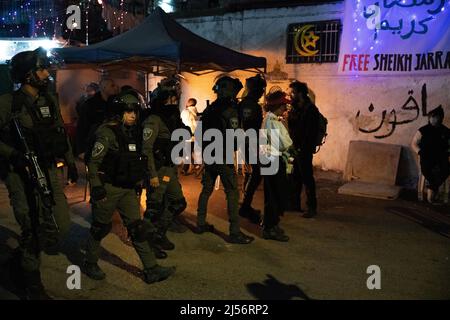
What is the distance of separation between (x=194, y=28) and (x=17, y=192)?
8699 millimetres

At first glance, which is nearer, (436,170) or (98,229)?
(98,229)

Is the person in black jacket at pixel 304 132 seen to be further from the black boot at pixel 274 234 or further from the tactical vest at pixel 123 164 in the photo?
the tactical vest at pixel 123 164

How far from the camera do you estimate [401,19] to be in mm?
8742

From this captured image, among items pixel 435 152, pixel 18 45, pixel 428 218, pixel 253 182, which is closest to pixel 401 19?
pixel 435 152

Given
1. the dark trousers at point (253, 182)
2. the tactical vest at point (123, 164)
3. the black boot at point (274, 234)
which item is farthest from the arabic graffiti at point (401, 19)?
the tactical vest at point (123, 164)

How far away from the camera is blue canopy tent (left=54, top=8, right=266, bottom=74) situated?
760cm

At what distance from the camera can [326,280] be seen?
177 inches

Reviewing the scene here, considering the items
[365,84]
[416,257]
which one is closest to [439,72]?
[365,84]

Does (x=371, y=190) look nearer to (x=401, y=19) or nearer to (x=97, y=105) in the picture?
(x=401, y=19)

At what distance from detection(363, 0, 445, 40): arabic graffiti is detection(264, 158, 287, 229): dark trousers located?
190 inches

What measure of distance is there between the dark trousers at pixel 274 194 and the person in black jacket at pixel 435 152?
3.43m

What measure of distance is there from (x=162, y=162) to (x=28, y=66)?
5.61ft

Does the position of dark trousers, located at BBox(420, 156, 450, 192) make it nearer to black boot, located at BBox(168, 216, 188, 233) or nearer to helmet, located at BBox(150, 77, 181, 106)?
black boot, located at BBox(168, 216, 188, 233)
